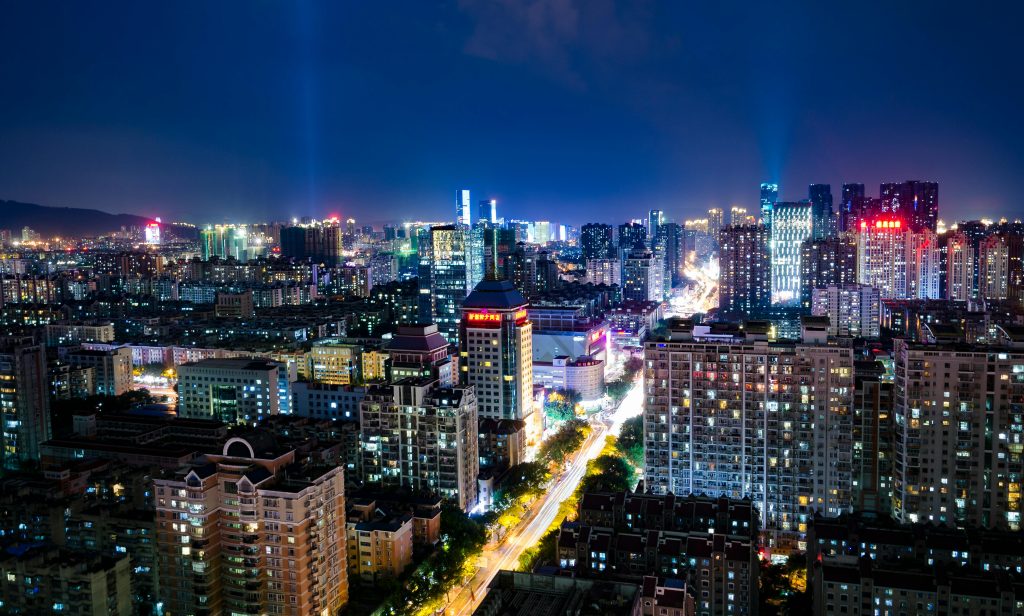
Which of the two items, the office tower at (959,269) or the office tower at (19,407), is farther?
the office tower at (959,269)

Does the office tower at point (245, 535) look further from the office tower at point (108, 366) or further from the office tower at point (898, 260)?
the office tower at point (898, 260)

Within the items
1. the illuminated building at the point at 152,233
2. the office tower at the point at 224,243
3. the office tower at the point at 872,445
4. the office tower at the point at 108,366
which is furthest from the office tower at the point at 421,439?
the illuminated building at the point at 152,233

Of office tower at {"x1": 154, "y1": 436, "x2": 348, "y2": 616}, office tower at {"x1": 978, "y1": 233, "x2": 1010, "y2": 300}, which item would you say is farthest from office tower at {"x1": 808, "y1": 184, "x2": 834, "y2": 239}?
office tower at {"x1": 154, "y1": 436, "x2": 348, "y2": 616}

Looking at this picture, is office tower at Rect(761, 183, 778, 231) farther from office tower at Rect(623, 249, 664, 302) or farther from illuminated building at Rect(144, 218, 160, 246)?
illuminated building at Rect(144, 218, 160, 246)

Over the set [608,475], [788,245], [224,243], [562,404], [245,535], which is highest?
[224,243]

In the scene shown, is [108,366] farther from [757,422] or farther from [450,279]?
[757,422]

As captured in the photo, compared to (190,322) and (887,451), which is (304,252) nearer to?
(190,322)

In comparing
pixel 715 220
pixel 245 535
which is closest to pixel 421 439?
pixel 245 535
